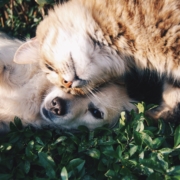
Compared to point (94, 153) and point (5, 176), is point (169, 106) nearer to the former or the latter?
point (94, 153)

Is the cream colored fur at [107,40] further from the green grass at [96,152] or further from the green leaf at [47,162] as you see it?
the green leaf at [47,162]

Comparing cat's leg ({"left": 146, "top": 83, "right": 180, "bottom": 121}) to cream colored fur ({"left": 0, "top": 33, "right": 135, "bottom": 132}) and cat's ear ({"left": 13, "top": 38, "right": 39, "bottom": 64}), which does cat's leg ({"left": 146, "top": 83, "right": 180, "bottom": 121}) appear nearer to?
cream colored fur ({"left": 0, "top": 33, "right": 135, "bottom": 132})

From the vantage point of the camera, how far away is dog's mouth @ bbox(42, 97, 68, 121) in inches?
106

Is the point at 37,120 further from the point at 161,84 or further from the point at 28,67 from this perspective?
the point at 161,84

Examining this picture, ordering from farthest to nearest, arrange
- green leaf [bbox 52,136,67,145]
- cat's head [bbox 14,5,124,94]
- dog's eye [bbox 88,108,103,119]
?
dog's eye [bbox 88,108,103,119], green leaf [bbox 52,136,67,145], cat's head [bbox 14,5,124,94]

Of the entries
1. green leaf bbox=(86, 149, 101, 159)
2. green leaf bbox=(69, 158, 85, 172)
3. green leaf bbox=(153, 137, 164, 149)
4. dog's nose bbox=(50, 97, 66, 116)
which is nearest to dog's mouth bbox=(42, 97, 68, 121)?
dog's nose bbox=(50, 97, 66, 116)

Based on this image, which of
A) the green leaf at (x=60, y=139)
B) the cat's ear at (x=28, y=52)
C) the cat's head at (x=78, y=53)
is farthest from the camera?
the cat's ear at (x=28, y=52)

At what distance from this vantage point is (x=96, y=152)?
7.54 feet

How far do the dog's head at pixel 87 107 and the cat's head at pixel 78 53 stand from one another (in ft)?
0.55

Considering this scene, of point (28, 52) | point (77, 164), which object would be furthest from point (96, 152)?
point (28, 52)

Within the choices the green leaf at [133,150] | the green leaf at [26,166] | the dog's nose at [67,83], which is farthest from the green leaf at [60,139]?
the green leaf at [133,150]

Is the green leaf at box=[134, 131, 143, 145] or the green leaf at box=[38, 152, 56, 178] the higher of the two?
the green leaf at box=[134, 131, 143, 145]

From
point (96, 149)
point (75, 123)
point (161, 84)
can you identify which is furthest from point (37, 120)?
point (161, 84)

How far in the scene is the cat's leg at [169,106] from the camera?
252cm
